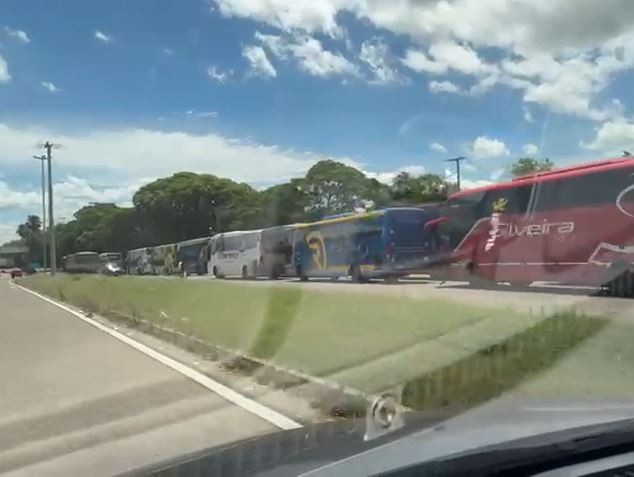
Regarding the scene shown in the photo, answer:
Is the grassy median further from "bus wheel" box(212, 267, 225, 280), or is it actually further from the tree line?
"bus wheel" box(212, 267, 225, 280)

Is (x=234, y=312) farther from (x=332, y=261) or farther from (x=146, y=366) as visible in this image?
(x=332, y=261)

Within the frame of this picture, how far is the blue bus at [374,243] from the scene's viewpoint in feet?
104

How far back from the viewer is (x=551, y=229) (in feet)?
74.9

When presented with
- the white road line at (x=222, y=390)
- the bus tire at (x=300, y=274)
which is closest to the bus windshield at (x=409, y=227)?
the bus tire at (x=300, y=274)

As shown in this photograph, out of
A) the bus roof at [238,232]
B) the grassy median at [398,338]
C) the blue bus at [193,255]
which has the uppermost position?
the bus roof at [238,232]

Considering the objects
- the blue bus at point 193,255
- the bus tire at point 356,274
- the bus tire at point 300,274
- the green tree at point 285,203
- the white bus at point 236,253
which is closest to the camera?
the green tree at point 285,203

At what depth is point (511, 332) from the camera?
10844 millimetres

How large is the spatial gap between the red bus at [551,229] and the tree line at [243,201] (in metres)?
0.95

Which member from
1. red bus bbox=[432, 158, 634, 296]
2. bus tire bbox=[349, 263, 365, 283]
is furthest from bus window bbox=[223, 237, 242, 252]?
red bus bbox=[432, 158, 634, 296]

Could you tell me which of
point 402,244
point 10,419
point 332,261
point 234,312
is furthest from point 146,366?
point 332,261

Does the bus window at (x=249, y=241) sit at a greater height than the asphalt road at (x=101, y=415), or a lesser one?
greater

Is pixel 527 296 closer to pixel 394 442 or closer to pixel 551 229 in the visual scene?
pixel 551 229

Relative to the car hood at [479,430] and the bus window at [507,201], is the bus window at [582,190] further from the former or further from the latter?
the car hood at [479,430]

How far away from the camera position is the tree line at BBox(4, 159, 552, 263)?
32.9 m
